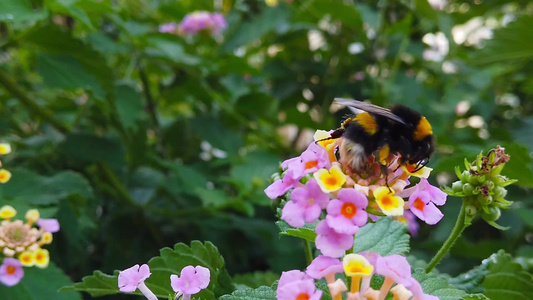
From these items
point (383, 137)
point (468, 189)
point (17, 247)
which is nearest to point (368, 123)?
point (383, 137)

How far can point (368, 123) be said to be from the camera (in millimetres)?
520

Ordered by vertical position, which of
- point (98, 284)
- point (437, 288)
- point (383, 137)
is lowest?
point (98, 284)

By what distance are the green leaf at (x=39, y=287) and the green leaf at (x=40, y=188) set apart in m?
0.13

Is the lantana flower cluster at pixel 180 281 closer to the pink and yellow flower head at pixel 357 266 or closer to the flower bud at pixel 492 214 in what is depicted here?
the pink and yellow flower head at pixel 357 266

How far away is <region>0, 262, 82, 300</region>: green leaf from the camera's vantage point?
724mm

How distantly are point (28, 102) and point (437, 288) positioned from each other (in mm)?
940

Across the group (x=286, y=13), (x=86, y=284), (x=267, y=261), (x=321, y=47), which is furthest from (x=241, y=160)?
(x=86, y=284)

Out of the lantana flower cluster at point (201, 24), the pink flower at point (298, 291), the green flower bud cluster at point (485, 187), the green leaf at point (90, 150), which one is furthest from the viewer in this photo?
the lantana flower cluster at point (201, 24)

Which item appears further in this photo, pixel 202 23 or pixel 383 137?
pixel 202 23

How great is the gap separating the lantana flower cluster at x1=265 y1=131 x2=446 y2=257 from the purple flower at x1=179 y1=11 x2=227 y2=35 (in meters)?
0.97

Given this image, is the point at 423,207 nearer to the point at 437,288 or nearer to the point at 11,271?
the point at 437,288

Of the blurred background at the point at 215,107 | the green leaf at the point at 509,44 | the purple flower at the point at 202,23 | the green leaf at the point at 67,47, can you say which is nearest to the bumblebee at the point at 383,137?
the blurred background at the point at 215,107

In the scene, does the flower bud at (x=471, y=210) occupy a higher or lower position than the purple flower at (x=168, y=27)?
lower

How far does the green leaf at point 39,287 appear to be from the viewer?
0.72m
